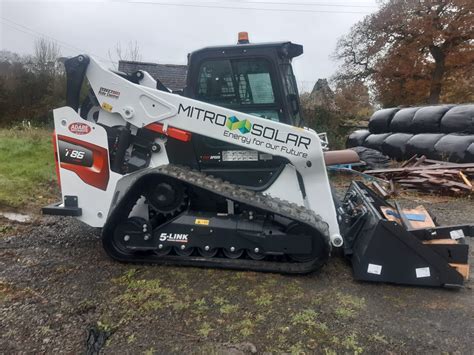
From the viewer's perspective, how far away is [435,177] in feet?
26.2

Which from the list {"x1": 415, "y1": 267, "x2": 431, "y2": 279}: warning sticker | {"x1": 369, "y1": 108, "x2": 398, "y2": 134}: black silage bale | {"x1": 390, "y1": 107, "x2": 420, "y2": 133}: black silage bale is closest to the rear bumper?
{"x1": 415, "y1": 267, "x2": 431, "y2": 279}: warning sticker

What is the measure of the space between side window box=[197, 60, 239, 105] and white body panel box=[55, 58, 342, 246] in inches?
12.3

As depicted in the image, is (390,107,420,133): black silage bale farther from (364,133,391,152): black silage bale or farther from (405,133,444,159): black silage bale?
(405,133,444,159): black silage bale

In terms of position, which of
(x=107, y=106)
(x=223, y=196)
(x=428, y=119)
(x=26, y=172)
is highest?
(x=107, y=106)

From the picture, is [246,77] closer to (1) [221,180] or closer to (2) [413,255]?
(1) [221,180]

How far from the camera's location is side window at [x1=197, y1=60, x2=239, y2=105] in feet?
12.5

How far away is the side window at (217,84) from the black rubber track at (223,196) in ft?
2.54

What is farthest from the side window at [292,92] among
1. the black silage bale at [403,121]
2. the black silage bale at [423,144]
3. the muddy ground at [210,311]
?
the black silage bale at [403,121]

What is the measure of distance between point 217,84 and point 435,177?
597 cm

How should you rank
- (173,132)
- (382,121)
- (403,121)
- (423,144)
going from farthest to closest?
(382,121)
(403,121)
(423,144)
(173,132)

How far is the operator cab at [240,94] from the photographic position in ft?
12.3

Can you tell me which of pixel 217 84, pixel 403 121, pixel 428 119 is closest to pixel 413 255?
pixel 217 84

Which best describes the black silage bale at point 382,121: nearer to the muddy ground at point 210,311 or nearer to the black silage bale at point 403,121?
the black silage bale at point 403,121

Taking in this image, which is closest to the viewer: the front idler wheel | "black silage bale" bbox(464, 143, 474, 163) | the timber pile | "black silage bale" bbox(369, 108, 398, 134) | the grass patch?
the front idler wheel
